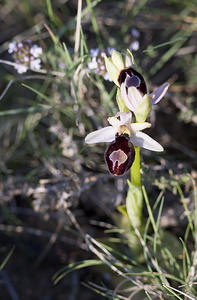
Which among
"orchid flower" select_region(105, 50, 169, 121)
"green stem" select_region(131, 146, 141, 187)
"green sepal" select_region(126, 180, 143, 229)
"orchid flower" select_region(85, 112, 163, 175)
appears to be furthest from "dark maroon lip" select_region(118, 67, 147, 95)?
"green sepal" select_region(126, 180, 143, 229)

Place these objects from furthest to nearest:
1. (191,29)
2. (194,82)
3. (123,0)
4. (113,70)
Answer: (123,0) → (194,82) → (191,29) → (113,70)

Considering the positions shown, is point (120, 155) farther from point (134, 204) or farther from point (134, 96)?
point (134, 204)

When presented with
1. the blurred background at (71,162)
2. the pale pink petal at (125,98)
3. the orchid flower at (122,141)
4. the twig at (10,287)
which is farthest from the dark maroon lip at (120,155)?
the twig at (10,287)

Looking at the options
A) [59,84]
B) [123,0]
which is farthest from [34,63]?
[123,0]

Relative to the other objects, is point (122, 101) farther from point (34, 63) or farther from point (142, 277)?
point (142, 277)

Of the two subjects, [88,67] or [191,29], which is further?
[191,29]
